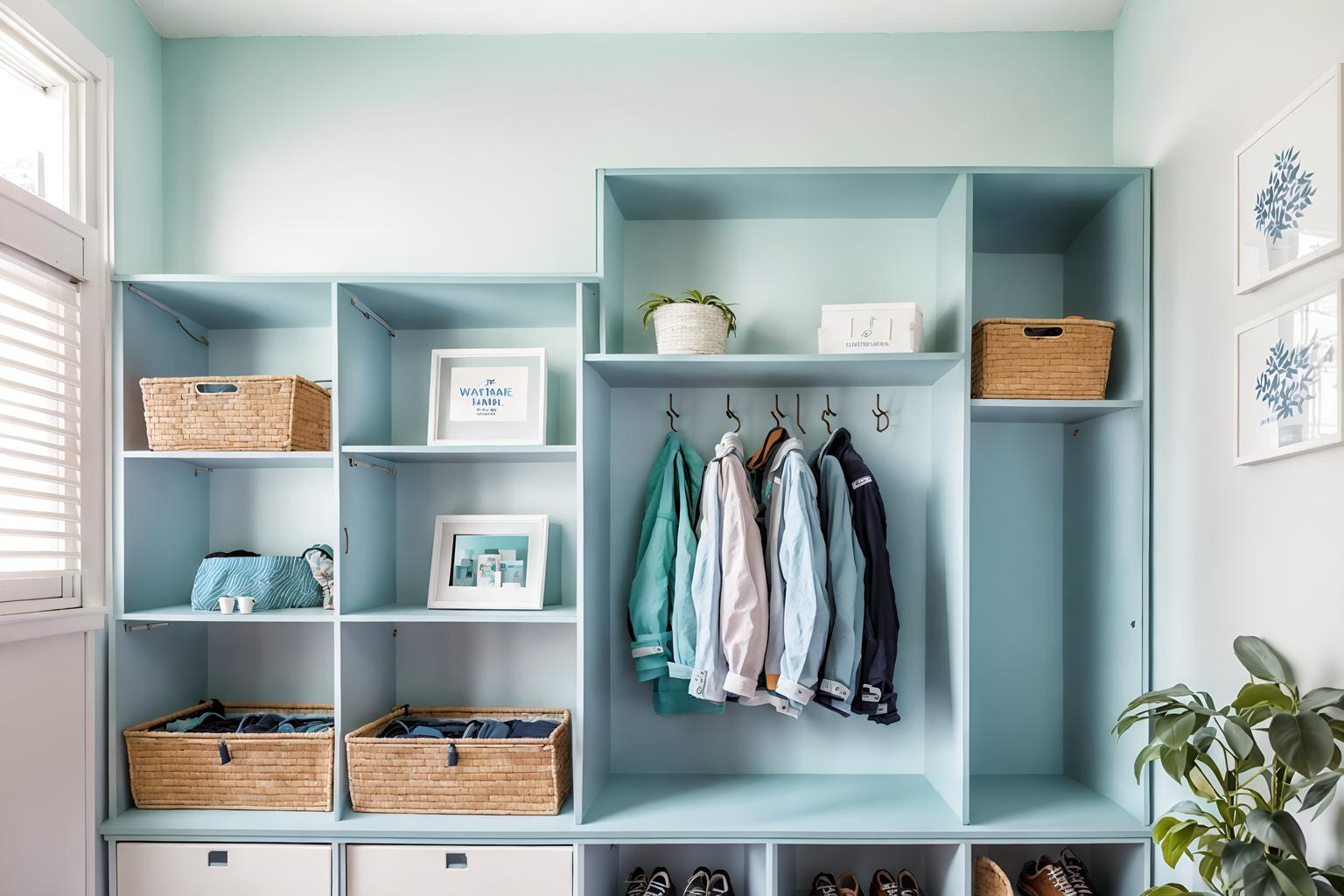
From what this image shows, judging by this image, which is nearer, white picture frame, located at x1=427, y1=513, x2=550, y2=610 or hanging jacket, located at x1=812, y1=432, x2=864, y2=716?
hanging jacket, located at x1=812, y1=432, x2=864, y2=716

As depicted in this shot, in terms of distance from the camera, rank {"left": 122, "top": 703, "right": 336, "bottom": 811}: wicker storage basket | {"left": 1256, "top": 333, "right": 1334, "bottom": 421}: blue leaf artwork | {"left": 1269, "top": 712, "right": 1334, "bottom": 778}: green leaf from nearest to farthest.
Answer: {"left": 1269, "top": 712, "right": 1334, "bottom": 778}: green leaf < {"left": 1256, "top": 333, "right": 1334, "bottom": 421}: blue leaf artwork < {"left": 122, "top": 703, "right": 336, "bottom": 811}: wicker storage basket

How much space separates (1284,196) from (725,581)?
1.52 metres

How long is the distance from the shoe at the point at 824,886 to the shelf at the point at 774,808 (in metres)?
Answer: 0.26

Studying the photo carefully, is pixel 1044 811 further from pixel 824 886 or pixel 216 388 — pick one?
pixel 216 388

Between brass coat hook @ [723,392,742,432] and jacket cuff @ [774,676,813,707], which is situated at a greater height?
brass coat hook @ [723,392,742,432]

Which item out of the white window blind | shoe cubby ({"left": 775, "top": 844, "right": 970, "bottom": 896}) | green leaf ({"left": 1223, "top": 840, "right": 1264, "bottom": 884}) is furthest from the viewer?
shoe cubby ({"left": 775, "top": 844, "right": 970, "bottom": 896})

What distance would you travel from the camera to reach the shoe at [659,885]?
8.65ft

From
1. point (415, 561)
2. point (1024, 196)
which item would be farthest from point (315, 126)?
point (1024, 196)

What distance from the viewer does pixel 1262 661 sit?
1.75 meters

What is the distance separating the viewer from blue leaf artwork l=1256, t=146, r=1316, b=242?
5.63 feet

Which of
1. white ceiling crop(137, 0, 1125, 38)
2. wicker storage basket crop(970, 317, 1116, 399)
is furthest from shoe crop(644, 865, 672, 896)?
white ceiling crop(137, 0, 1125, 38)

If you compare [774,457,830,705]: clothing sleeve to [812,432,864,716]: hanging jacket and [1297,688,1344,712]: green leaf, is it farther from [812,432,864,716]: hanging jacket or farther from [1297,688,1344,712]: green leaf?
[1297,688,1344,712]: green leaf

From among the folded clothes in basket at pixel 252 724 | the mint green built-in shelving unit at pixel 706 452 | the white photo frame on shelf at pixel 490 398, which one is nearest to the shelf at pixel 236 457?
the mint green built-in shelving unit at pixel 706 452

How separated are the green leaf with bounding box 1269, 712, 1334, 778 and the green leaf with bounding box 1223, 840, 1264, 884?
196 millimetres
